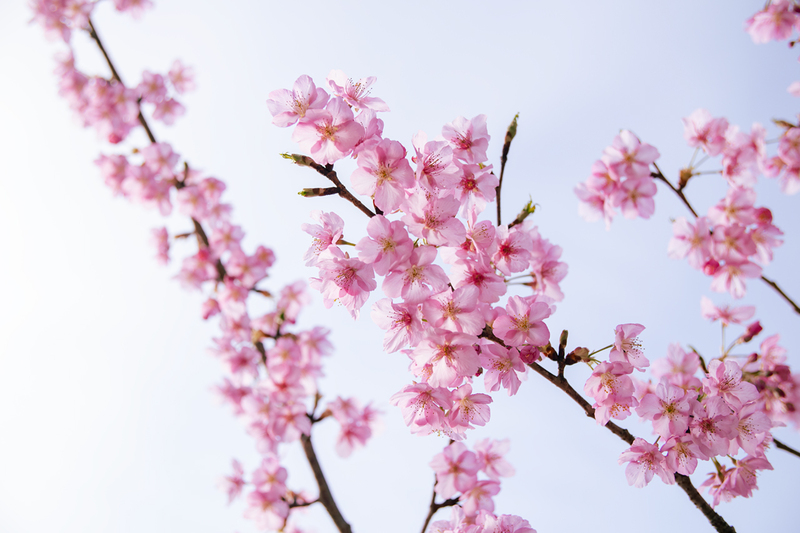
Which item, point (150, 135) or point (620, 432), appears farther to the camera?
point (150, 135)

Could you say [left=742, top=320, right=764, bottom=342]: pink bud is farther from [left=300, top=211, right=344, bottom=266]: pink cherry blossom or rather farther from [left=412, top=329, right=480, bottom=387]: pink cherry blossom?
[left=300, top=211, right=344, bottom=266]: pink cherry blossom

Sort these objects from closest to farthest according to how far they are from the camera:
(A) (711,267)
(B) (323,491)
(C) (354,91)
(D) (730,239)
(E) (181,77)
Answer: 1. (C) (354,91)
2. (D) (730,239)
3. (A) (711,267)
4. (B) (323,491)
5. (E) (181,77)

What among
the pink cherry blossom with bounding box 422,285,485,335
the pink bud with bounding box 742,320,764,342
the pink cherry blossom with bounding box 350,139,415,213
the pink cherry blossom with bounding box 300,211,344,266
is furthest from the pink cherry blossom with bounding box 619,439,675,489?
the pink bud with bounding box 742,320,764,342

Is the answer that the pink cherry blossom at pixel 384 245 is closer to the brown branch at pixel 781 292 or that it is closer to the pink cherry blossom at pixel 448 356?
the pink cherry blossom at pixel 448 356

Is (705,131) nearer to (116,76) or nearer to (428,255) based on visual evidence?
(428,255)

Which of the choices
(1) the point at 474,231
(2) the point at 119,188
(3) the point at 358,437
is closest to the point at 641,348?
(1) the point at 474,231

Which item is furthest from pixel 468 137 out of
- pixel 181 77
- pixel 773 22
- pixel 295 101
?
pixel 181 77
